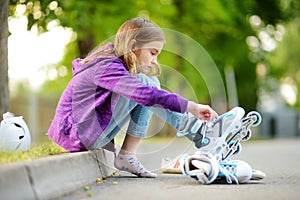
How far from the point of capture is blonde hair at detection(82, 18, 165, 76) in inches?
206

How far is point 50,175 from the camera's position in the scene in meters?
4.11

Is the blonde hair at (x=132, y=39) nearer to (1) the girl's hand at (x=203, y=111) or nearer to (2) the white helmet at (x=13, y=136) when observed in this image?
(1) the girl's hand at (x=203, y=111)

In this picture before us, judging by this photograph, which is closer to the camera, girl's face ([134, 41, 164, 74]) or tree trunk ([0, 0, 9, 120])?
girl's face ([134, 41, 164, 74])

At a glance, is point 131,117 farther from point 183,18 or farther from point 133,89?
point 183,18

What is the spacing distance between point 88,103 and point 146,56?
0.59m

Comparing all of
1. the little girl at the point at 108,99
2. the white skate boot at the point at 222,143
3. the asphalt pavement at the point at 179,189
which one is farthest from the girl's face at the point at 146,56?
the asphalt pavement at the point at 179,189

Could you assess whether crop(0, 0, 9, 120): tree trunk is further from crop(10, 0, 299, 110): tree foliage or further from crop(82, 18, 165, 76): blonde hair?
crop(82, 18, 165, 76): blonde hair

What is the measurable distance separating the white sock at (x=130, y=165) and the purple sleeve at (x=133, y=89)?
73 centimetres

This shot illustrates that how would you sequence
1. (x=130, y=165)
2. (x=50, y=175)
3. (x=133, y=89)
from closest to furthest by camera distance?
(x=50, y=175) → (x=133, y=89) → (x=130, y=165)

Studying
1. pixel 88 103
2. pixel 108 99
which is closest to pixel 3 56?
pixel 88 103

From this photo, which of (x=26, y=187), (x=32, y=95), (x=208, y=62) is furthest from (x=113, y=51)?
(x=208, y=62)

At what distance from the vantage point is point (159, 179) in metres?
5.43

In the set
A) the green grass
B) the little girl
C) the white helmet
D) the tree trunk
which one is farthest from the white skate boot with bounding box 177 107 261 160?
the tree trunk

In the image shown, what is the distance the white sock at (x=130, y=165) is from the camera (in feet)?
18.0
